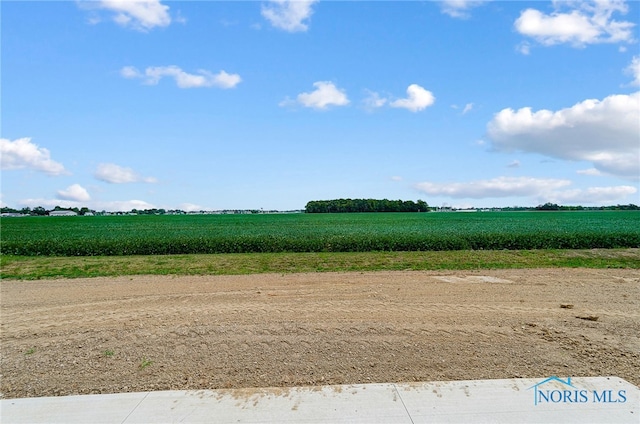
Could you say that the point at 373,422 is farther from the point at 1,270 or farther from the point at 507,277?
the point at 1,270

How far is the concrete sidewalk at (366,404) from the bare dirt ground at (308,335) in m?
0.36

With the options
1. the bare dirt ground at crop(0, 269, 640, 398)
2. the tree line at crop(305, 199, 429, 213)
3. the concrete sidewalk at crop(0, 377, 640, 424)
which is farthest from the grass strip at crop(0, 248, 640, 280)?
the tree line at crop(305, 199, 429, 213)

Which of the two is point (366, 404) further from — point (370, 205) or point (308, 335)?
point (370, 205)

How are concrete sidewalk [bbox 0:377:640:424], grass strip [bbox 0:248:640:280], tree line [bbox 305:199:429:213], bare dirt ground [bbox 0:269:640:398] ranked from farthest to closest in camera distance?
tree line [bbox 305:199:429:213] < grass strip [bbox 0:248:640:280] < bare dirt ground [bbox 0:269:640:398] < concrete sidewalk [bbox 0:377:640:424]

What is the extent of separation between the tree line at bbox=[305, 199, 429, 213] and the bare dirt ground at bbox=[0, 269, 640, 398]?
466ft

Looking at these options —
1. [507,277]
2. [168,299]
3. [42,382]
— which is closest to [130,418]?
[42,382]

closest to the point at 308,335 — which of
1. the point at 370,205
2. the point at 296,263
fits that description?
the point at 296,263

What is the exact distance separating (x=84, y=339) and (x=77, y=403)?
236 centimetres

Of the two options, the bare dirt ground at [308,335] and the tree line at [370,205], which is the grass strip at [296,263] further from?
the tree line at [370,205]

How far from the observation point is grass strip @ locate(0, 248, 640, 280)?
13992 mm

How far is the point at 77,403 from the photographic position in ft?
13.4

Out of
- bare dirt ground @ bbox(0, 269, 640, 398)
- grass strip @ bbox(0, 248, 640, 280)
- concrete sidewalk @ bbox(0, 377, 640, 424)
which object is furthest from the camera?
grass strip @ bbox(0, 248, 640, 280)

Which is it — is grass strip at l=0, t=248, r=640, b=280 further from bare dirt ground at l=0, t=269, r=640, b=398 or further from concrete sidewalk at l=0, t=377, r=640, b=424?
concrete sidewalk at l=0, t=377, r=640, b=424

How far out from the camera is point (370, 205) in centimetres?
15150
